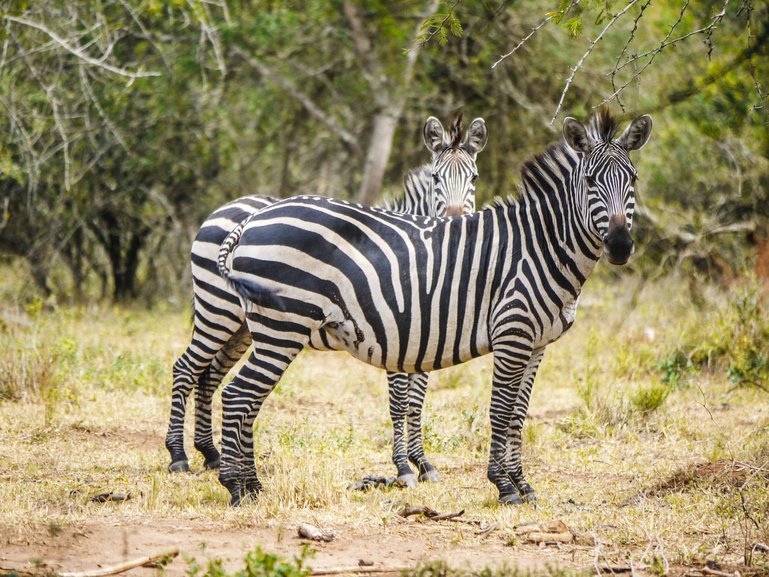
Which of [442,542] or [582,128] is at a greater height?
[582,128]

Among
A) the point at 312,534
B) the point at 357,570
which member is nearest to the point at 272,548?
the point at 312,534

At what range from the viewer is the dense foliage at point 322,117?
1284 centimetres

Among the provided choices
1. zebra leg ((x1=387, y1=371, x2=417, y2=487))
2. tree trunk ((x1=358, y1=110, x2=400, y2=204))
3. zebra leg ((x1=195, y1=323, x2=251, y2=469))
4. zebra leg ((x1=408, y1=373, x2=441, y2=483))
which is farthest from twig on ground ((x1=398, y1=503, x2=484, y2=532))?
tree trunk ((x1=358, y1=110, x2=400, y2=204))

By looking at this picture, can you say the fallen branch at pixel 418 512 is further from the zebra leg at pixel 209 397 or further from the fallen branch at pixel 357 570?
the zebra leg at pixel 209 397

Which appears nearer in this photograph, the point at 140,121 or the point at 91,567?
the point at 91,567

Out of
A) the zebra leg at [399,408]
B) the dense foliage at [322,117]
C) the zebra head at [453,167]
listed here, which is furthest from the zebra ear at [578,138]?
the dense foliage at [322,117]

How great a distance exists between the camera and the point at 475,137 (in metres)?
8.29

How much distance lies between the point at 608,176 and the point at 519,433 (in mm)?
1810

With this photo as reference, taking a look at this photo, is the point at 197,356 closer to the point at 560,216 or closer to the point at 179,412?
the point at 179,412

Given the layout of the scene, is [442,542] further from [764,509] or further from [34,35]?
[34,35]

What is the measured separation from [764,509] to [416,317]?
7.51 ft

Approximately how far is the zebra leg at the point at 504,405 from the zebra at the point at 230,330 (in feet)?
2.72

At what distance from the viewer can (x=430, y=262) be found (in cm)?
585

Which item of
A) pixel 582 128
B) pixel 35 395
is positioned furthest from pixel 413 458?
pixel 35 395
